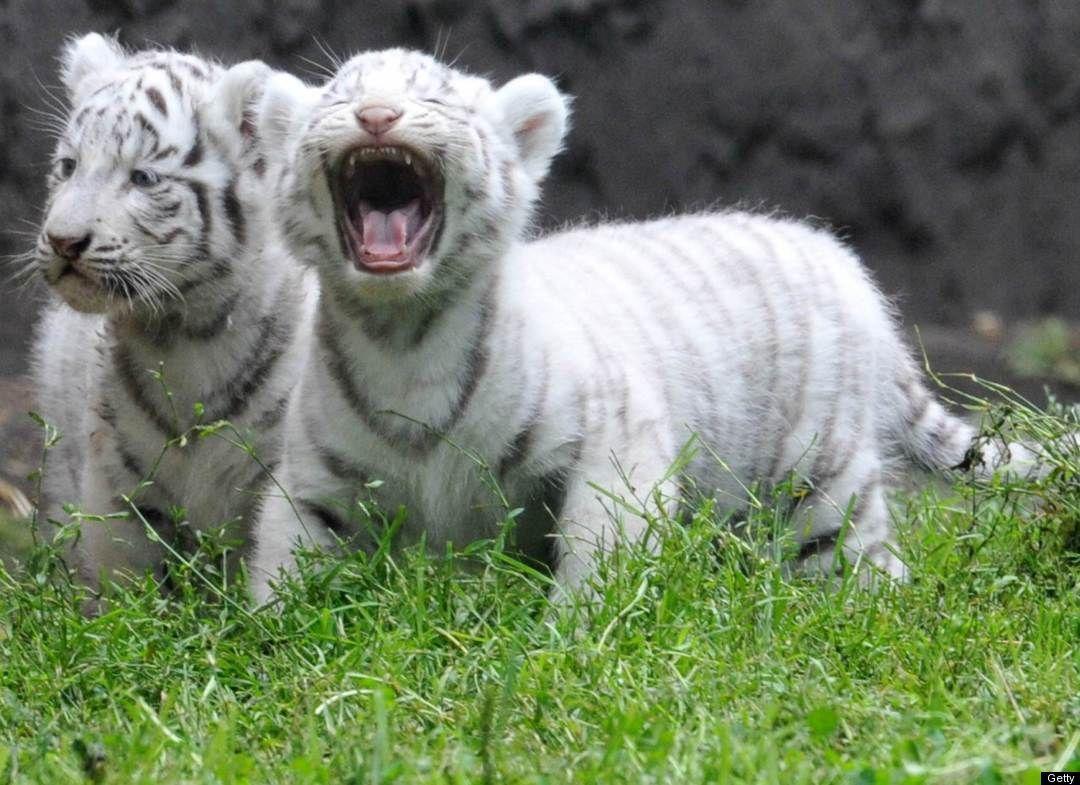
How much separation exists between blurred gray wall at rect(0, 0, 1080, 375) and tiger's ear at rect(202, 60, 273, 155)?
3.48 metres

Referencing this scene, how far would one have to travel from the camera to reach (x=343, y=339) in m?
4.23

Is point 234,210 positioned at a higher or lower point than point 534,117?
lower

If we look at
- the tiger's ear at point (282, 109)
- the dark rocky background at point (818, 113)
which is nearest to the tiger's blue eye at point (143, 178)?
the tiger's ear at point (282, 109)

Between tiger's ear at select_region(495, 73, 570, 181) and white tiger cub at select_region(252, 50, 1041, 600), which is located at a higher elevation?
tiger's ear at select_region(495, 73, 570, 181)

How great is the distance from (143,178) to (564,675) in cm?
197

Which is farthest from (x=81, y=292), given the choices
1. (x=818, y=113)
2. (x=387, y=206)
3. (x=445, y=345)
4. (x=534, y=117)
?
(x=818, y=113)

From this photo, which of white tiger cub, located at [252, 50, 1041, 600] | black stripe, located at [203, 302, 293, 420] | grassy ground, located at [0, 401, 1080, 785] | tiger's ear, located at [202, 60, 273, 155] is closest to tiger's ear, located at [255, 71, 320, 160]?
white tiger cub, located at [252, 50, 1041, 600]

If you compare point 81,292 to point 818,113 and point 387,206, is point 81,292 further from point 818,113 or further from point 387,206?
point 818,113

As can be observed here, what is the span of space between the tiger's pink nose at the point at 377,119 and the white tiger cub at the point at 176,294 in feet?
2.73

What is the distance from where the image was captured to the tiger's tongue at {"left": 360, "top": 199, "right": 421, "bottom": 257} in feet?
13.3

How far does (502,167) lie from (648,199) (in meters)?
4.47

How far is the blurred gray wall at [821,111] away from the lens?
8383mm

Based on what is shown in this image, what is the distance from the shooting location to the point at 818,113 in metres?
8.68

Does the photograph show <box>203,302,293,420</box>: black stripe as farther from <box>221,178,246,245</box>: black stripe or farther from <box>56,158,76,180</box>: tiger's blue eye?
<box>56,158,76,180</box>: tiger's blue eye
